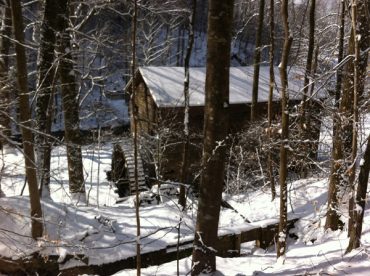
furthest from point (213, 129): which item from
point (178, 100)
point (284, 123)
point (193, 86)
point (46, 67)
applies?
point (193, 86)

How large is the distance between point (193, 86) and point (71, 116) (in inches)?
325

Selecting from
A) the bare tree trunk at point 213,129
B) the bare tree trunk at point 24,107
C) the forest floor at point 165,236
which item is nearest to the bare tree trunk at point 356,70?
the forest floor at point 165,236

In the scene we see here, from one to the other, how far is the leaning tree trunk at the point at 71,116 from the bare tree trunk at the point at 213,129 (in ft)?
19.1

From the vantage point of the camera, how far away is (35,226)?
665cm

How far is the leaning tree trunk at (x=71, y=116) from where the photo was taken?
9.92m

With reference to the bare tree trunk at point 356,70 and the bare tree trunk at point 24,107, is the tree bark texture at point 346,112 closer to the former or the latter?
the bare tree trunk at point 356,70

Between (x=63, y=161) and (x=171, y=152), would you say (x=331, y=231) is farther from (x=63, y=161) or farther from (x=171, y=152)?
(x=63, y=161)

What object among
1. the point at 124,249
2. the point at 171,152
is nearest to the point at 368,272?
the point at 124,249

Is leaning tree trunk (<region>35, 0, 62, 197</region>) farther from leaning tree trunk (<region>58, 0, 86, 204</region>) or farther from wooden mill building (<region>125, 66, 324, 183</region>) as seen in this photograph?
wooden mill building (<region>125, 66, 324, 183</region>)

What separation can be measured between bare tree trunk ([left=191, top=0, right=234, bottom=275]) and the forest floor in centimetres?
48

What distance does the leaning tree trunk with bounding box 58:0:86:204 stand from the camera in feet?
32.6

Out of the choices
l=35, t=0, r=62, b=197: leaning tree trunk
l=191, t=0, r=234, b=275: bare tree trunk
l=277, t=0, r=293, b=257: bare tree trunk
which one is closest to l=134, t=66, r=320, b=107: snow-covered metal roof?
l=35, t=0, r=62, b=197: leaning tree trunk

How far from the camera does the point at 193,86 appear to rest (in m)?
17.7

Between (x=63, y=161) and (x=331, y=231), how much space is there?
13851 millimetres
